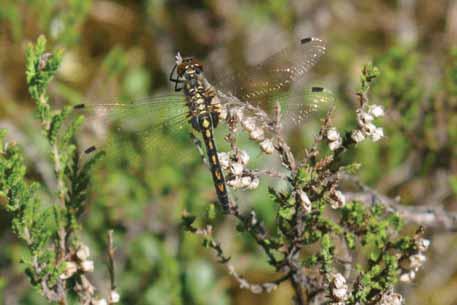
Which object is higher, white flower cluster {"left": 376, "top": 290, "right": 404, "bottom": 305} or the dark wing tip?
the dark wing tip

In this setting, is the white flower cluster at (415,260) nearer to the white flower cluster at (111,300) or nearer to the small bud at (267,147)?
the small bud at (267,147)

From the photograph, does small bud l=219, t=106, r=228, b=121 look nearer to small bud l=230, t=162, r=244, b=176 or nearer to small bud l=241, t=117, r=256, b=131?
small bud l=241, t=117, r=256, b=131

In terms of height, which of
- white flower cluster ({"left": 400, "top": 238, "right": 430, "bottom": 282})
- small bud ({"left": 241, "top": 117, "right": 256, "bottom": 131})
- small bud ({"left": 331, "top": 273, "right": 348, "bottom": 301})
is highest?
small bud ({"left": 241, "top": 117, "right": 256, "bottom": 131})

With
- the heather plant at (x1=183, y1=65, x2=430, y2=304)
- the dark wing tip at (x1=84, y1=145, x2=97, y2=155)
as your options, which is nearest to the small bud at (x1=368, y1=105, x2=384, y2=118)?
the heather plant at (x1=183, y1=65, x2=430, y2=304)

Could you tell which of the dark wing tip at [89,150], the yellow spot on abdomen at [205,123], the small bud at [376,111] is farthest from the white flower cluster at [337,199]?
the dark wing tip at [89,150]

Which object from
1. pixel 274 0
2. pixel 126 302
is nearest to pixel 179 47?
pixel 274 0

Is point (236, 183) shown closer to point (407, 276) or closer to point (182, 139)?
point (407, 276)
